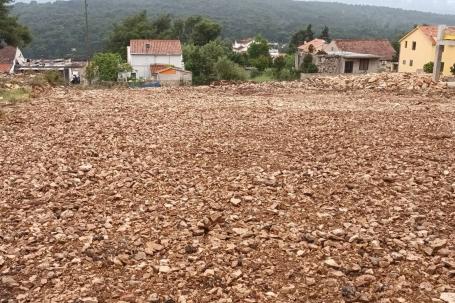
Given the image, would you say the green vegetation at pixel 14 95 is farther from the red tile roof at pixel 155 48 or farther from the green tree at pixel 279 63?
the green tree at pixel 279 63

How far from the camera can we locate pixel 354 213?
4441 mm

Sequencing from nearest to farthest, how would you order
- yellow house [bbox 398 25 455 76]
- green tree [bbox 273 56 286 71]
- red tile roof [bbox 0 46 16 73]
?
yellow house [bbox 398 25 455 76] < red tile roof [bbox 0 46 16 73] < green tree [bbox 273 56 286 71]

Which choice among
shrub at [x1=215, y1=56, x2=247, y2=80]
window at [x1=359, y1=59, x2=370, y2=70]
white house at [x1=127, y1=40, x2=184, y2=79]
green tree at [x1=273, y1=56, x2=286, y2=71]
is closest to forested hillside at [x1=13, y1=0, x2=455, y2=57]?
white house at [x1=127, y1=40, x2=184, y2=79]

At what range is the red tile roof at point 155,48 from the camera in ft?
127

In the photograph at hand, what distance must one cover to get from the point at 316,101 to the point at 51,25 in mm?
81376

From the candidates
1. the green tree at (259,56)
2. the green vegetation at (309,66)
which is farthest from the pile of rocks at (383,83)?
the green tree at (259,56)

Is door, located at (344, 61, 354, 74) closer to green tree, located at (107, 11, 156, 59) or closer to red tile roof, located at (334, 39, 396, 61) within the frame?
red tile roof, located at (334, 39, 396, 61)

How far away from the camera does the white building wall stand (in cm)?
3853

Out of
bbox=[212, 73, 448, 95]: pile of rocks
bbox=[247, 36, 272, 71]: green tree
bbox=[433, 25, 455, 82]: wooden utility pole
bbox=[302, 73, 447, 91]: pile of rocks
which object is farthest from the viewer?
bbox=[247, 36, 272, 71]: green tree

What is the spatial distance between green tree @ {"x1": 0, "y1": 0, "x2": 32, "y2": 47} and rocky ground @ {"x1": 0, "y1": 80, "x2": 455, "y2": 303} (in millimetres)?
31122

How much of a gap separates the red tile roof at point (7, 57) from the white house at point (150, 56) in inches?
355

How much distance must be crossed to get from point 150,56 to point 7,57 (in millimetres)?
10904

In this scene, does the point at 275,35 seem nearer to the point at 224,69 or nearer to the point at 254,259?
the point at 224,69

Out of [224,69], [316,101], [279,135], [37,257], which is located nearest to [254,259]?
[37,257]
